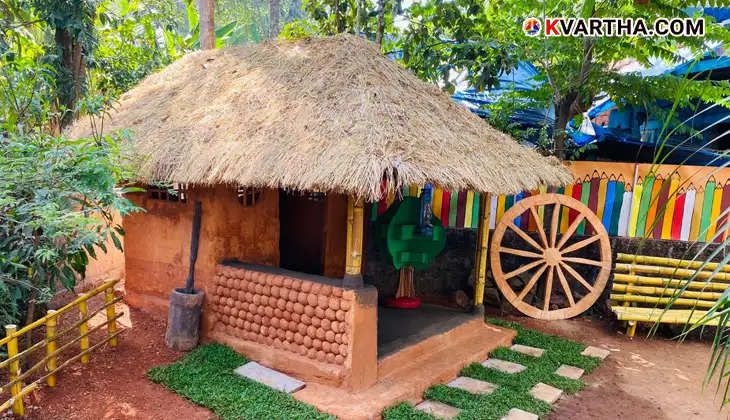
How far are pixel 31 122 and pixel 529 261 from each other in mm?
6440

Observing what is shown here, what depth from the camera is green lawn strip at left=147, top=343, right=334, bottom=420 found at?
4066 mm

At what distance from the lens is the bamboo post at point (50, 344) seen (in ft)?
13.8

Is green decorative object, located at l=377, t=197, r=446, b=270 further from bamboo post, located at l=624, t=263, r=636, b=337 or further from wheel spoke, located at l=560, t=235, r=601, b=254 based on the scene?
bamboo post, located at l=624, t=263, r=636, b=337

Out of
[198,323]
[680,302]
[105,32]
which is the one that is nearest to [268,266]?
[198,323]

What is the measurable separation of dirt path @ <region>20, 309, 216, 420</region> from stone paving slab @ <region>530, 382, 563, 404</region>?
9.74 feet

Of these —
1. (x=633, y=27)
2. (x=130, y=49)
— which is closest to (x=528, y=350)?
(x=633, y=27)

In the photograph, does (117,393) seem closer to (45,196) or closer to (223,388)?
(223,388)

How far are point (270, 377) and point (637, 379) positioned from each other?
384cm

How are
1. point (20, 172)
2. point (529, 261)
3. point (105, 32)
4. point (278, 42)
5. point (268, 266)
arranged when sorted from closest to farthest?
point (20, 172) < point (268, 266) < point (278, 42) < point (529, 261) < point (105, 32)

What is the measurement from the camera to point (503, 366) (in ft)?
17.6

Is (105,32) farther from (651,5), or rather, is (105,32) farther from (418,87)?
(651,5)

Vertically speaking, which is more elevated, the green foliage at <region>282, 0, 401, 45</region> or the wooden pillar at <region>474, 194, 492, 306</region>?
the green foliage at <region>282, 0, 401, 45</region>

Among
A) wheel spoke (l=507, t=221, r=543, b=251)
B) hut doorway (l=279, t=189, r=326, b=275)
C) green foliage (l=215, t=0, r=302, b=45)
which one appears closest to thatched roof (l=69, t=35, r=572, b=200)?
wheel spoke (l=507, t=221, r=543, b=251)

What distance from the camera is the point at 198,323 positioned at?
17.2ft
